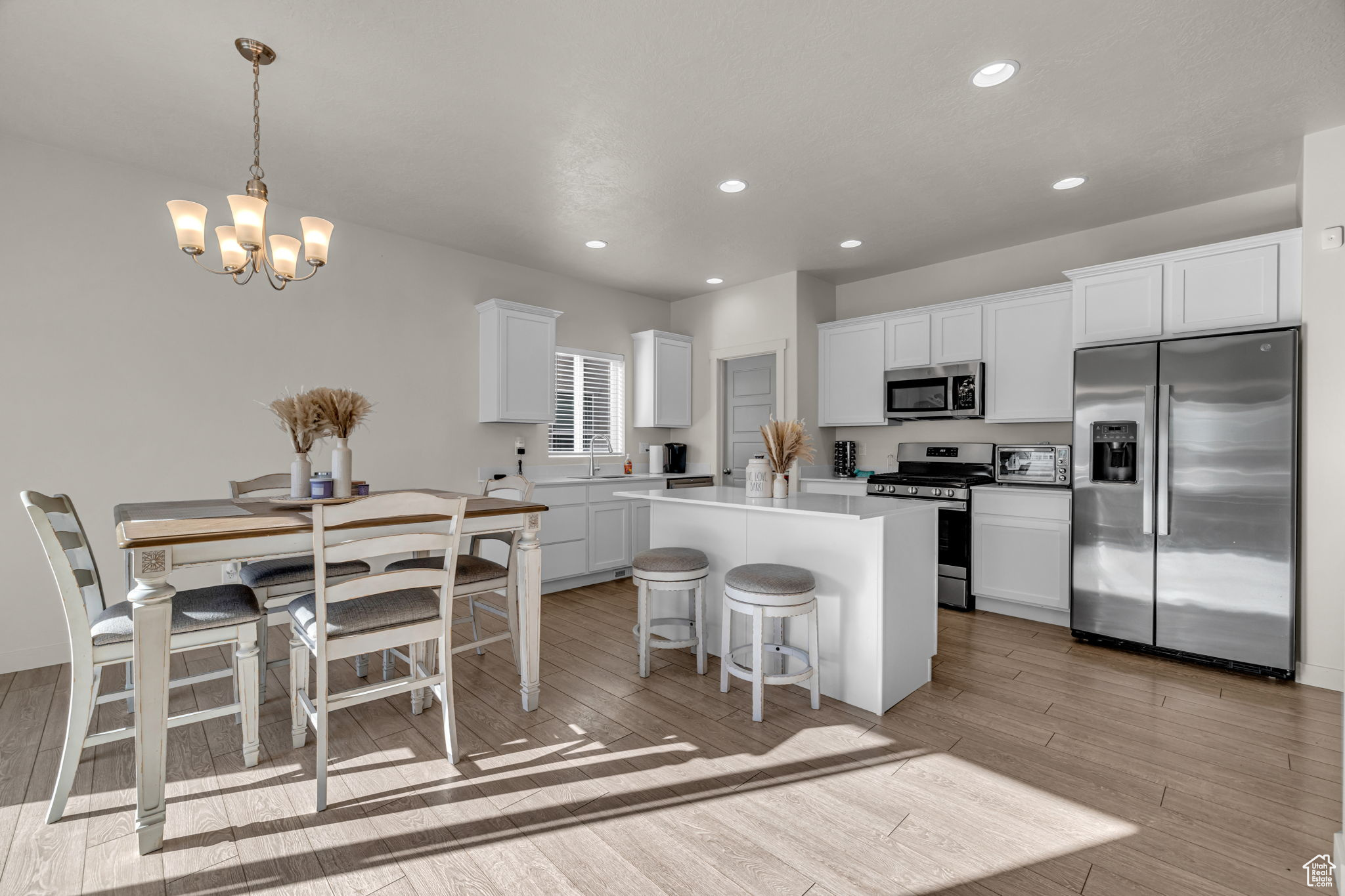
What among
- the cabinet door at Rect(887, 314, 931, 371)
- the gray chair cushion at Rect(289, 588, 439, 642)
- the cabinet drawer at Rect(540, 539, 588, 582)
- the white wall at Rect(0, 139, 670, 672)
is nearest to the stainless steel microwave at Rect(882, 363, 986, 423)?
the cabinet door at Rect(887, 314, 931, 371)

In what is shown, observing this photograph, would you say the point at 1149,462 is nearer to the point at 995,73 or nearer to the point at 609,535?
the point at 995,73

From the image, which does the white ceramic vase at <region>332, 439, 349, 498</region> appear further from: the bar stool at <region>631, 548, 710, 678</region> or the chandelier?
the bar stool at <region>631, 548, 710, 678</region>

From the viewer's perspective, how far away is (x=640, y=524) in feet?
17.8

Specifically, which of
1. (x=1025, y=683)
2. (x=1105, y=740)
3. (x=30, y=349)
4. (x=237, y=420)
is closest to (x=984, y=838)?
(x=1105, y=740)

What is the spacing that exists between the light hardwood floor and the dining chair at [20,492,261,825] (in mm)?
222

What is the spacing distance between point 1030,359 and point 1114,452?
1.03 m

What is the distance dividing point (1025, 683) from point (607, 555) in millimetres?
3209

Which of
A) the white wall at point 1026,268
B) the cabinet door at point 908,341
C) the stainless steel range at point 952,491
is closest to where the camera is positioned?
the white wall at point 1026,268

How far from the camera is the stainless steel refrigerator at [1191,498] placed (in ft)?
9.97

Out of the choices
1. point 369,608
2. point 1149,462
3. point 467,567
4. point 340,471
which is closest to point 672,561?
point 467,567

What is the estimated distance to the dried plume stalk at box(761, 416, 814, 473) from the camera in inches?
123

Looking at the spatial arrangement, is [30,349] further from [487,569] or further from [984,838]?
[984,838]

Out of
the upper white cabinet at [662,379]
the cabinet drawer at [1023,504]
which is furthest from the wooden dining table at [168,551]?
the upper white cabinet at [662,379]

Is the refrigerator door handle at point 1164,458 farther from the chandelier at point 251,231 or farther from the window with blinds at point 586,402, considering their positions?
the chandelier at point 251,231
